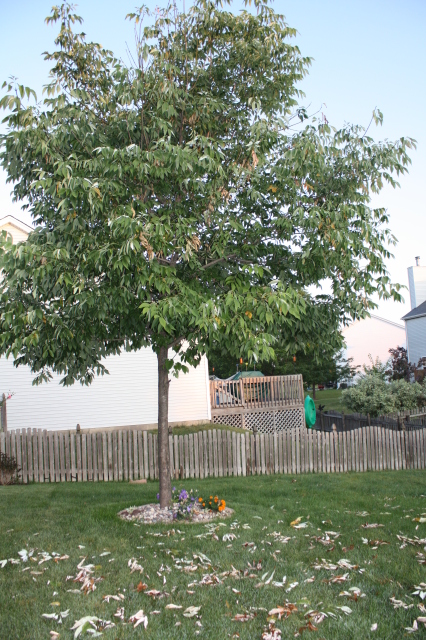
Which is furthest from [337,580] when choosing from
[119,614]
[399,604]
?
[119,614]

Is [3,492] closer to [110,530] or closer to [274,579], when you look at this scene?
[110,530]

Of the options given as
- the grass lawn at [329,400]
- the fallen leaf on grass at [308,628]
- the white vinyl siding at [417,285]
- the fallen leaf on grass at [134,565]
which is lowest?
the fallen leaf on grass at [308,628]

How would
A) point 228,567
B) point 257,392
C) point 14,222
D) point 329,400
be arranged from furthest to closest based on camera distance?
point 329,400 < point 257,392 < point 14,222 < point 228,567

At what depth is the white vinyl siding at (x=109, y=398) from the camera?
17.3 meters

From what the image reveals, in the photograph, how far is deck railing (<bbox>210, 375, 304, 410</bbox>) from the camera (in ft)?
66.1

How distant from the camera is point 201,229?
7.52 meters

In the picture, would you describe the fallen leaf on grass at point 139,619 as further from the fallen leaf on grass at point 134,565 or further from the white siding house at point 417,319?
the white siding house at point 417,319

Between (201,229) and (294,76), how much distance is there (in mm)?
2440

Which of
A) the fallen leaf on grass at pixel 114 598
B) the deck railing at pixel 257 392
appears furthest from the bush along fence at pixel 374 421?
the fallen leaf on grass at pixel 114 598

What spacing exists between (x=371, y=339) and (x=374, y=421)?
32.0m

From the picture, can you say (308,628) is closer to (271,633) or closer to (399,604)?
(271,633)

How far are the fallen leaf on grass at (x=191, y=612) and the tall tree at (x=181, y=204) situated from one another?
2.46 meters

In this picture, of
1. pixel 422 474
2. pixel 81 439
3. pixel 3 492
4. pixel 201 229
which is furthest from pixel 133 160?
pixel 422 474

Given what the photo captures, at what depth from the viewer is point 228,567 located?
213 inches
